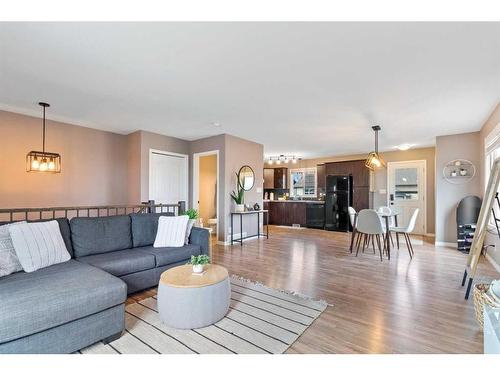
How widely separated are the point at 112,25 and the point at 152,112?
213 centimetres

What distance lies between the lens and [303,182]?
29.4ft

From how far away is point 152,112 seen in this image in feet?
12.7

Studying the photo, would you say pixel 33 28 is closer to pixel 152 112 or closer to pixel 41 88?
pixel 41 88

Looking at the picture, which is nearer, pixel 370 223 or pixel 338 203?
pixel 370 223

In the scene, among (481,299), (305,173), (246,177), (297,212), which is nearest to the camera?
(481,299)

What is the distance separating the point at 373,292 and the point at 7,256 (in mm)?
3572

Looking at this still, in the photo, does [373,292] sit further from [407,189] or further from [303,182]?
[303,182]

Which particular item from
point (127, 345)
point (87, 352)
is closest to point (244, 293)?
point (127, 345)

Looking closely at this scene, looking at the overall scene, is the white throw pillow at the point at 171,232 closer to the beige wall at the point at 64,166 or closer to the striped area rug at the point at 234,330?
the striped area rug at the point at 234,330

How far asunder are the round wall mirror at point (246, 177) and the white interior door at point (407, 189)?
4.11 m

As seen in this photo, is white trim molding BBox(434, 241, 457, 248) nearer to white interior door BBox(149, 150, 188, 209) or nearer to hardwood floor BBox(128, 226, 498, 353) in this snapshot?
hardwood floor BBox(128, 226, 498, 353)

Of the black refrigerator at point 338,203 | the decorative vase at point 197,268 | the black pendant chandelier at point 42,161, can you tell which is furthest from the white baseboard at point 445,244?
the black pendant chandelier at point 42,161

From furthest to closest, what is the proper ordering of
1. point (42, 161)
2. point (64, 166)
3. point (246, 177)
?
point (246, 177) → point (64, 166) → point (42, 161)

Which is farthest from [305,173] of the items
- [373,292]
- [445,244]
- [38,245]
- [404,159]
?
[38,245]
